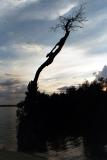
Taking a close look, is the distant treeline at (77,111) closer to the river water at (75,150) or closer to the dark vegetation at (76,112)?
the dark vegetation at (76,112)

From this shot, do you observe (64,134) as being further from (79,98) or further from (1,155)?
Result: (1,155)

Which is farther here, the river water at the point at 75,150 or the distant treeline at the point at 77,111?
the distant treeline at the point at 77,111

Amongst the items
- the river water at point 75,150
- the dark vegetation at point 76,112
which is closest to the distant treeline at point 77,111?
the dark vegetation at point 76,112

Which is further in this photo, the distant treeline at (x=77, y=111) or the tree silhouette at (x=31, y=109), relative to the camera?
the distant treeline at (x=77, y=111)

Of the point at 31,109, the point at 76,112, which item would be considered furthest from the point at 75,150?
the point at 76,112

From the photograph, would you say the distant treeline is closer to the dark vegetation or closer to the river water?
the dark vegetation

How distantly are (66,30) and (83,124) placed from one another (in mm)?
36316

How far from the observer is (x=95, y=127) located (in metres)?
66.3

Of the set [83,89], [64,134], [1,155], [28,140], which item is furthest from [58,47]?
[83,89]

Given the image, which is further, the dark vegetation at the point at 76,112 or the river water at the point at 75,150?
the dark vegetation at the point at 76,112

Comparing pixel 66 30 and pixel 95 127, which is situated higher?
pixel 66 30

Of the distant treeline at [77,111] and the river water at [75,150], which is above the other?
the distant treeline at [77,111]

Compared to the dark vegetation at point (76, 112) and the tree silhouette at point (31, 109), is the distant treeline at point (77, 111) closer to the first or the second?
the dark vegetation at point (76, 112)

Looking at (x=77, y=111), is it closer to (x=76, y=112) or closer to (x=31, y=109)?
(x=76, y=112)
